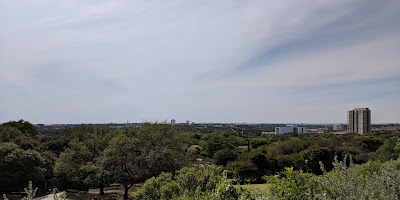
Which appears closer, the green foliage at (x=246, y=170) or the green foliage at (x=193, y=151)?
the green foliage at (x=246, y=170)

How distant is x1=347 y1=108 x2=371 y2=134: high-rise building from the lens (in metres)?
70.1

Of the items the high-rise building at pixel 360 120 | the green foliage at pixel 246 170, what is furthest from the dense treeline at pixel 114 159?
the high-rise building at pixel 360 120

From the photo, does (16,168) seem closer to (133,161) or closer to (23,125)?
(133,161)

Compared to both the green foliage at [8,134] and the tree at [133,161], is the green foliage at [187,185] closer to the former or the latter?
the tree at [133,161]

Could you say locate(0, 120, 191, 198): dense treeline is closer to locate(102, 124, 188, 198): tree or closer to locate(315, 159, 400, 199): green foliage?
locate(102, 124, 188, 198): tree

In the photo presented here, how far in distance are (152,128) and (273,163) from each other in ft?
44.7

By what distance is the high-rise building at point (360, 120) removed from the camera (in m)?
70.1

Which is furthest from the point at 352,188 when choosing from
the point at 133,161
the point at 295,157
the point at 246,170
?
the point at 295,157

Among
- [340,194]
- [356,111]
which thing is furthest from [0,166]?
[356,111]

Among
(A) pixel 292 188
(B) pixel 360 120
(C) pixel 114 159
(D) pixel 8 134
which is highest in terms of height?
(A) pixel 292 188

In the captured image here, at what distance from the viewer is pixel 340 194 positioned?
10.6ft

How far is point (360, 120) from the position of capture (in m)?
72.6

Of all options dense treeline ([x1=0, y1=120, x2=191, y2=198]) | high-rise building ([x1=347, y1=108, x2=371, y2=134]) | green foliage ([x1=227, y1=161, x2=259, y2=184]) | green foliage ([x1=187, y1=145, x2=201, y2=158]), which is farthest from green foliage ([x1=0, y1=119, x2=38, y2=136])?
high-rise building ([x1=347, y1=108, x2=371, y2=134])

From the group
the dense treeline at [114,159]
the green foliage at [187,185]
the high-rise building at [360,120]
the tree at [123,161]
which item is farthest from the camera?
the high-rise building at [360,120]
